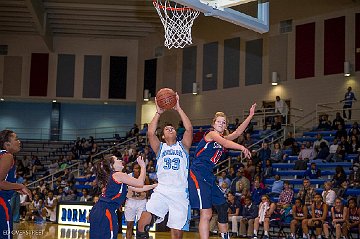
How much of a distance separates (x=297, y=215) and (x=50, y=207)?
31.7ft

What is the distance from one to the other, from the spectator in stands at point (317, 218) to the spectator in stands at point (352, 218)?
1.71 feet

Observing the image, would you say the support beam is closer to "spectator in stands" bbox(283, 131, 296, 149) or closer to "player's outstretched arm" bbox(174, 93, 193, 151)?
"spectator in stands" bbox(283, 131, 296, 149)

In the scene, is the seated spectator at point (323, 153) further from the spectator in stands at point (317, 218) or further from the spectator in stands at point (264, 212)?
the spectator in stands at point (317, 218)

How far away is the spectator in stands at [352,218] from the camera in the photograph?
13484 millimetres

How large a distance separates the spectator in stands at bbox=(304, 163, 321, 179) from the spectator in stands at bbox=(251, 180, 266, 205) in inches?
61.6

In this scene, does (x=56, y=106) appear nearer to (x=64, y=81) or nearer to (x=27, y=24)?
(x=64, y=81)

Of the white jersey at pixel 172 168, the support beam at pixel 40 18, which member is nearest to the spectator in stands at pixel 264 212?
the white jersey at pixel 172 168

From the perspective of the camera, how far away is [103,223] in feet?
20.5

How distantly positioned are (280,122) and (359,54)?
13.3 feet

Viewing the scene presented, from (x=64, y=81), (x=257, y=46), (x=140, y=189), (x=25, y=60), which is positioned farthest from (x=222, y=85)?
(x=140, y=189)

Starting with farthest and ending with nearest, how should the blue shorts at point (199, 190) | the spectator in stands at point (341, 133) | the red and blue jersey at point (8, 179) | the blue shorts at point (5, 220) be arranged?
the spectator in stands at point (341, 133), the blue shorts at point (199, 190), the red and blue jersey at point (8, 179), the blue shorts at point (5, 220)

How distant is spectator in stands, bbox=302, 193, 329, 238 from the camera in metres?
13.8

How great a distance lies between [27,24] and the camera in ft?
97.4

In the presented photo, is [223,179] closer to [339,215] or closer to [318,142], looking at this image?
[318,142]
